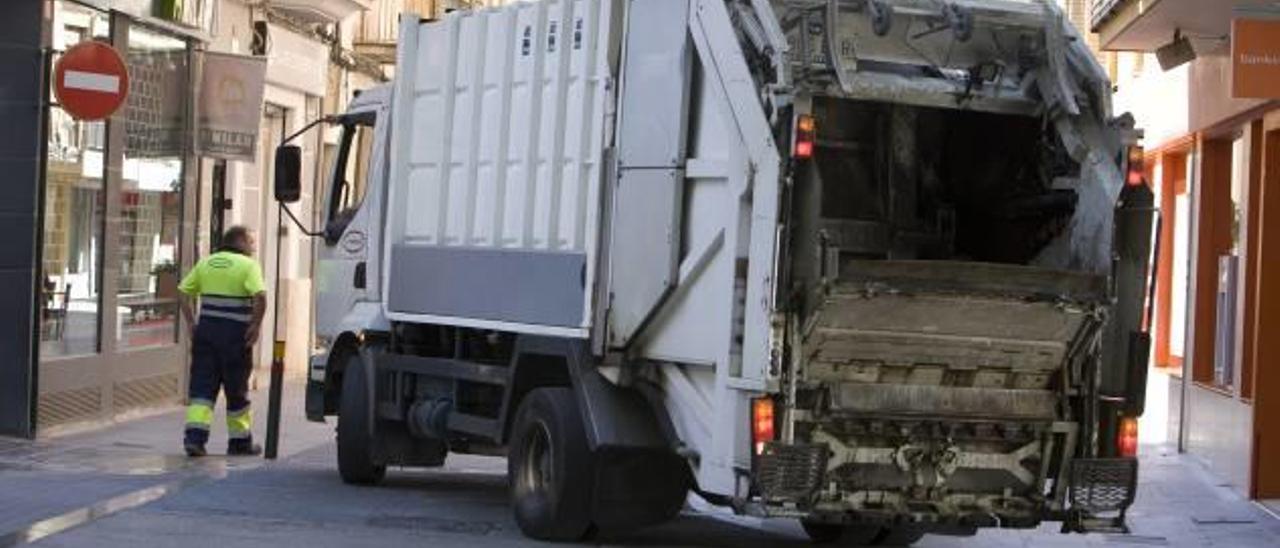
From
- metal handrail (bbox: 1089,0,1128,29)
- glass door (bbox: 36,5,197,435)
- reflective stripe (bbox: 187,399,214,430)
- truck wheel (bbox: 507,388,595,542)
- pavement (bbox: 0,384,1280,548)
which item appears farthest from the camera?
metal handrail (bbox: 1089,0,1128,29)

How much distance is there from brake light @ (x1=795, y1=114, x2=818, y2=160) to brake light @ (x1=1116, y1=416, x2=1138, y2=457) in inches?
83.1

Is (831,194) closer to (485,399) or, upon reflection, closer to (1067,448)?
(1067,448)

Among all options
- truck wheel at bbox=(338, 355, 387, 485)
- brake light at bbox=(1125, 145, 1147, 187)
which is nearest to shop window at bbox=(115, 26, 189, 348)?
truck wheel at bbox=(338, 355, 387, 485)

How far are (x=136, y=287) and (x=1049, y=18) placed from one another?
9675 mm

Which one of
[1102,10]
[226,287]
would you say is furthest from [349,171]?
[1102,10]

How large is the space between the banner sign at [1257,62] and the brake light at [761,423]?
4273mm

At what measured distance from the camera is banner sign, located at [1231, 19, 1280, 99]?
11.4 m

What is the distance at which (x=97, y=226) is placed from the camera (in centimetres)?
1552

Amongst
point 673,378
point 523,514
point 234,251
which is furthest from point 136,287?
point 673,378

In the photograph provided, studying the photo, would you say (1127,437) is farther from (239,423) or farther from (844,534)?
(239,423)

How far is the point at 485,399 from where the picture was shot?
11.2m

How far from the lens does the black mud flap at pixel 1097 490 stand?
30.1 ft

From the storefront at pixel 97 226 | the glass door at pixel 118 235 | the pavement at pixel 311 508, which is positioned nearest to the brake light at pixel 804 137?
the pavement at pixel 311 508

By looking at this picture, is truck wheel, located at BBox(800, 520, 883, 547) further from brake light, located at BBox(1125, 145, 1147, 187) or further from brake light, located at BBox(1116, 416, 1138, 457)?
brake light, located at BBox(1125, 145, 1147, 187)
